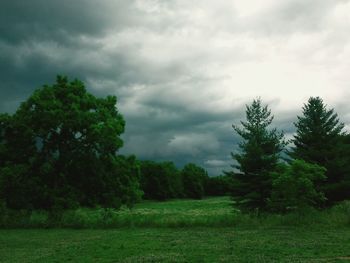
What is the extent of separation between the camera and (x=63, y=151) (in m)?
42.2

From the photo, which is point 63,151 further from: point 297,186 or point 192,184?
point 192,184

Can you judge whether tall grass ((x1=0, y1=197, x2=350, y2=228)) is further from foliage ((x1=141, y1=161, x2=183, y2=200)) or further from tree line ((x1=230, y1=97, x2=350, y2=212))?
foliage ((x1=141, y1=161, x2=183, y2=200))

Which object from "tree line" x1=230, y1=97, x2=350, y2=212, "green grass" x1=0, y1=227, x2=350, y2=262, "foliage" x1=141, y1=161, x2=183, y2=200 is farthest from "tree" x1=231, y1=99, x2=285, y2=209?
"foliage" x1=141, y1=161, x2=183, y2=200

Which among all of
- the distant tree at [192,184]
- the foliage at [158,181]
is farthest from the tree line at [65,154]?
the distant tree at [192,184]

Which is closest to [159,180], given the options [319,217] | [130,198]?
[130,198]

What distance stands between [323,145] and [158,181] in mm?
86685

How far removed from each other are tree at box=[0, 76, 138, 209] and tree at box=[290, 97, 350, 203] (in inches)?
949

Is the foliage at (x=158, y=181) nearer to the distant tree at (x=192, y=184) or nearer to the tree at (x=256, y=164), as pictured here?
the distant tree at (x=192, y=184)

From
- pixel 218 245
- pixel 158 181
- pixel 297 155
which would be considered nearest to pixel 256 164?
pixel 297 155

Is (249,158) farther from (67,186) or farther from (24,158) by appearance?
(24,158)

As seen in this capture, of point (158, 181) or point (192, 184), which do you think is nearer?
point (158, 181)

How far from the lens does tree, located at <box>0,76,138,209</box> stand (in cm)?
4059

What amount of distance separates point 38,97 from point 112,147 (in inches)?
333

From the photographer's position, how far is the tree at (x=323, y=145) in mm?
53469
